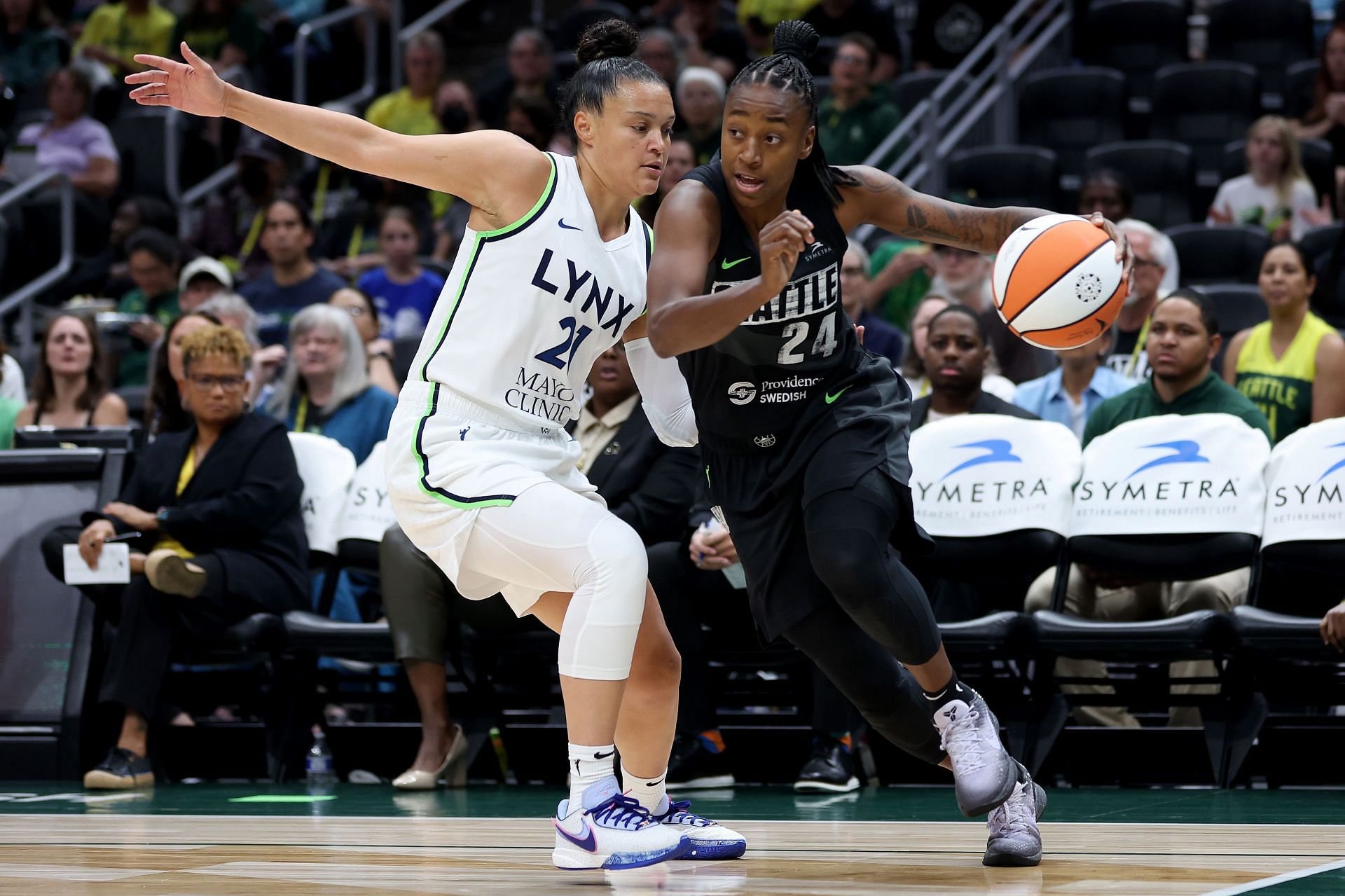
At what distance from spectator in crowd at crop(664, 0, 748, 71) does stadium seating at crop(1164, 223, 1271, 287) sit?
379cm

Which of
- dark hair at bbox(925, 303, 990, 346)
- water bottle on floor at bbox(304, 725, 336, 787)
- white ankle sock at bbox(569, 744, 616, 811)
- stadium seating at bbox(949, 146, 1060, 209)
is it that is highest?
stadium seating at bbox(949, 146, 1060, 209)

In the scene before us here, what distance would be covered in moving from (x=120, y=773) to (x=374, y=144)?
3581 millimetres

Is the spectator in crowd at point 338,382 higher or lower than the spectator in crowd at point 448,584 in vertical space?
higher

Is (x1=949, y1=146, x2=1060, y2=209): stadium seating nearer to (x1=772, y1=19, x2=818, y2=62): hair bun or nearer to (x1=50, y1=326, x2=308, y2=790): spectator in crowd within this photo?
(x1=50, y1=326, x2=308, y2=790): spectator in crowd

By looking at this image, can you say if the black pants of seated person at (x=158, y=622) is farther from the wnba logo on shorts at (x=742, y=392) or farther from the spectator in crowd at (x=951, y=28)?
the spectator in crowd at (x=951, y=28)

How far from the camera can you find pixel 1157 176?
33.6 feet

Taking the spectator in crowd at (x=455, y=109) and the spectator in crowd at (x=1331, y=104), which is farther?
the spectator in crowd at (x=455, y=109)

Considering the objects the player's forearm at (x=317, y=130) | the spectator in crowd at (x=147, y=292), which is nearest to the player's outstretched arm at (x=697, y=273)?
the player's forearm at (x=317, y=130)

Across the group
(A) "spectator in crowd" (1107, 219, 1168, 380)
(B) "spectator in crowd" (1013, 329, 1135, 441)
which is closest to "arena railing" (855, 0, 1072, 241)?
(A) "spectator in crowd" (1107, 219, 1168, 380)

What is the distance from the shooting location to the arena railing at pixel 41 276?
37.1 feet

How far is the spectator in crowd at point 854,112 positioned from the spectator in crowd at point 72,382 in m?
4.51

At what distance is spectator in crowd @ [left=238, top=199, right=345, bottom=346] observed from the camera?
9578 mm

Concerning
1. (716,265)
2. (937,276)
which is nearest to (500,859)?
(716,265)

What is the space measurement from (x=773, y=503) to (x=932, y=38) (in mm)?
9114
